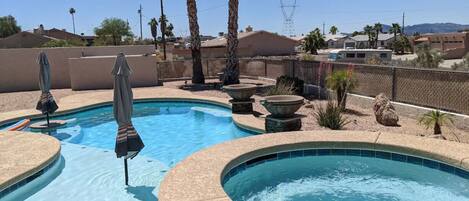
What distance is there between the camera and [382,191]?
6.55 m

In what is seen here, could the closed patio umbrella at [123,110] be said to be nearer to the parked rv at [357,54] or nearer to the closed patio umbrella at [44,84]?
the closed patio umbrella at [44,84]

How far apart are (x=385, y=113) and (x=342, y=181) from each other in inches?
168

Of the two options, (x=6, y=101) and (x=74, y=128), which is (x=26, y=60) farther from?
(x=74, y=128)

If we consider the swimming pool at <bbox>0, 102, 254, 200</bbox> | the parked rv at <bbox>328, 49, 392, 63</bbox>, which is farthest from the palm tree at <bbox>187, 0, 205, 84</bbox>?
the parked rv at <bbox>328, 49, 392, 63</bbox>

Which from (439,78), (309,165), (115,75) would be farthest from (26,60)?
(439,78)

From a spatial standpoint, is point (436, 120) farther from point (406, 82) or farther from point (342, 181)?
point (342, 181)

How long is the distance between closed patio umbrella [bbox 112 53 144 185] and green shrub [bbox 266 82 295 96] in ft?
25.4

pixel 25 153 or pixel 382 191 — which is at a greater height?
pixel 25 153

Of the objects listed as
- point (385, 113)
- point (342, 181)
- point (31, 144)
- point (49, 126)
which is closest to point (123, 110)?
point (31, 144)

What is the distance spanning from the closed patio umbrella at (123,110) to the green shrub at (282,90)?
774 cm

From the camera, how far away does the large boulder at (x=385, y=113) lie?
10383 millimetres

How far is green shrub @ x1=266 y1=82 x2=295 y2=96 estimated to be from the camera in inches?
548

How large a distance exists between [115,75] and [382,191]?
5102 millimetres

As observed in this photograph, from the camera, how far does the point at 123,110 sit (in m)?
6.75
